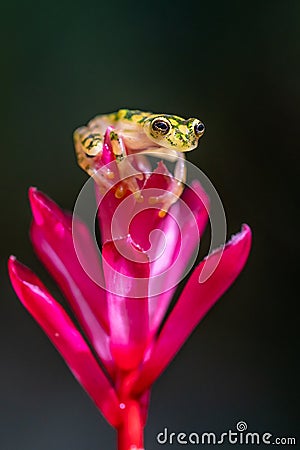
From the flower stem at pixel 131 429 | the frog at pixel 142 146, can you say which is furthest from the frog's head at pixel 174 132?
the flower stem at pixel 131 429

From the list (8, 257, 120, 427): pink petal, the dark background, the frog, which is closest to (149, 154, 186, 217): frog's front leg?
the frog

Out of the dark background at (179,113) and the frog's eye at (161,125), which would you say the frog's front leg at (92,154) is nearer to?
the frog's eye at (161,125)

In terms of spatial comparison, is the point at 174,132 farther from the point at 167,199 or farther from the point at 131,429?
the point at 131,429

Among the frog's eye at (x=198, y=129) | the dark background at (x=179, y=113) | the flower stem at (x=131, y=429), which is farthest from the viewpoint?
the dark background at (x=179, y=113)

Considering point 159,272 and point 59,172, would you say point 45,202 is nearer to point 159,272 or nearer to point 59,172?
point 159,272

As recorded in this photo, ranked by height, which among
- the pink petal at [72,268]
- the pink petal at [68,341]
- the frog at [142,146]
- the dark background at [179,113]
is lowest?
the pink petal at [68,341]

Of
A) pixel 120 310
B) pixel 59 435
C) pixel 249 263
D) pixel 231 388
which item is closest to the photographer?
pixel 120 310

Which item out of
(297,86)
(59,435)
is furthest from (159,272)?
(297,86)

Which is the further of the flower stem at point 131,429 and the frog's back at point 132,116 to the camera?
the frog's back at point 132,116
